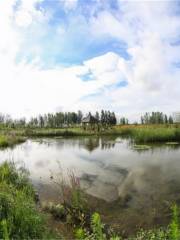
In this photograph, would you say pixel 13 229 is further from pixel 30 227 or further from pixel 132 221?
pixel 132 221

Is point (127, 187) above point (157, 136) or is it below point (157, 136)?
below

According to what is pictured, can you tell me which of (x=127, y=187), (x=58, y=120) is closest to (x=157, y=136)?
(x=127, y=187)

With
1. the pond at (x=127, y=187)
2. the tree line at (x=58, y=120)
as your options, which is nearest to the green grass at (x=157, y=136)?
the pond at (x=127, y=187)

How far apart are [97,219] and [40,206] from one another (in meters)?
3.44

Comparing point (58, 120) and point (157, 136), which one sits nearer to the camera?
point (157, 136)

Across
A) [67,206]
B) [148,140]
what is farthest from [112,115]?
[67,206]

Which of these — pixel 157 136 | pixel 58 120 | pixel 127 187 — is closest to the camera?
pixel 127 187

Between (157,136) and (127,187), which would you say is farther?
(157,136)

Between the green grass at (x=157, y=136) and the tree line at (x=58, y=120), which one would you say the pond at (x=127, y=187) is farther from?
the tree line at (x=58, y=120)

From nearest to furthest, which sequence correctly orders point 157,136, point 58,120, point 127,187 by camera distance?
point 127,187 < point 157,136 < point 58,120

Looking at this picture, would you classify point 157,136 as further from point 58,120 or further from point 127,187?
point 58,120

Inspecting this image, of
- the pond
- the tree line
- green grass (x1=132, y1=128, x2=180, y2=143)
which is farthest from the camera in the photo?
the tree line

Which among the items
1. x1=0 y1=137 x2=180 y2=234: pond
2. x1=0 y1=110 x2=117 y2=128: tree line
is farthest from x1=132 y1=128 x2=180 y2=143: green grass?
x1=0 y1=110 x2=117 y2=128: tree line

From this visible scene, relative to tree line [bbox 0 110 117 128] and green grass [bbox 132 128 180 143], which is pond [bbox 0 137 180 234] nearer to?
green grass [bbox 132 128 180 143]
